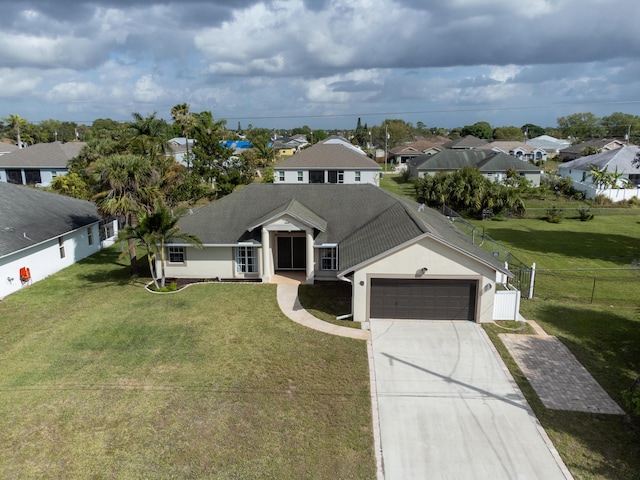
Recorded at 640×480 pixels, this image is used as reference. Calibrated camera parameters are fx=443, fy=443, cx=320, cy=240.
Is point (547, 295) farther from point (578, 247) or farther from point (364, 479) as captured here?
point (364, 479)

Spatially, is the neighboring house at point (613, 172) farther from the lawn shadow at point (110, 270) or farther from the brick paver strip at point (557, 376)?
the lawn shadow at point (110, 270)

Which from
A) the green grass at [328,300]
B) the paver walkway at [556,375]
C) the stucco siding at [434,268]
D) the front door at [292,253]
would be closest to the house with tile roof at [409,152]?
the front door at [292,253]

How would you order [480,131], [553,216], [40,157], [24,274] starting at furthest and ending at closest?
[480,131] → [40,157] → [553,216] → [24,274]

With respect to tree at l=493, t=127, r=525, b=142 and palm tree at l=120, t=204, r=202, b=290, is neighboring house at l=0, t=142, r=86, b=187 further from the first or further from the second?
tree at l=493, t=127, r=525, b=142

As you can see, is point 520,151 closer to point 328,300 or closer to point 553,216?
point 553,216

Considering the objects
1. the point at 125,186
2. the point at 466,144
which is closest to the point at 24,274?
the point at 125,186

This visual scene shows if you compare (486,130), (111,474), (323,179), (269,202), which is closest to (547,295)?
(269,202)

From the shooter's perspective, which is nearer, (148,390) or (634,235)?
(148,390)
